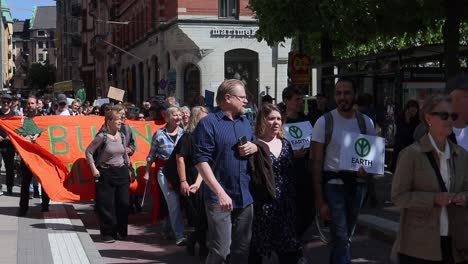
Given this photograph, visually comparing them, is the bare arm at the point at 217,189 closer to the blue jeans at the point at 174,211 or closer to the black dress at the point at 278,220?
the black dress at the point at 278,220

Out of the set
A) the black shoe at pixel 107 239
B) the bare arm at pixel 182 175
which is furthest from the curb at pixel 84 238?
the bare arm at pixel 182 175

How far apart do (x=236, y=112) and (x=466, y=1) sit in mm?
8393

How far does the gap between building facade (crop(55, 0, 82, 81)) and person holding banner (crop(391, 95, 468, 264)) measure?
91786mm

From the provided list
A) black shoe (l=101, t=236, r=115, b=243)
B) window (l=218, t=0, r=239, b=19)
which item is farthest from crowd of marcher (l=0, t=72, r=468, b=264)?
window (l=218, t=0, r=239, b=19)

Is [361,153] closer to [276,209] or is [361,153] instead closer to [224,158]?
[276,209]

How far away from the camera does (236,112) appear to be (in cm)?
606

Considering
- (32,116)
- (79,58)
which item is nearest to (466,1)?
(32,116)

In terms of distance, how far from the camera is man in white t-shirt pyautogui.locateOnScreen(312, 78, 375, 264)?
6652mm

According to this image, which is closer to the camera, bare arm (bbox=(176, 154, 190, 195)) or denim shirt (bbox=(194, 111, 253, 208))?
denim shirt (bbox=(194, 111, 253, 208))

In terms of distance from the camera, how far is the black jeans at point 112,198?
998 centimetres

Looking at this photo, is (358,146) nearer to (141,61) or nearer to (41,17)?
(141,61)

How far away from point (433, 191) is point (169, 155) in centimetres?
552

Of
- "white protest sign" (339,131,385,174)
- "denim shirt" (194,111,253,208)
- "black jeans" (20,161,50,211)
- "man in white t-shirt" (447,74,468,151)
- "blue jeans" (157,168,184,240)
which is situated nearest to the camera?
"man in white t-shirt" (447,74,468,151)

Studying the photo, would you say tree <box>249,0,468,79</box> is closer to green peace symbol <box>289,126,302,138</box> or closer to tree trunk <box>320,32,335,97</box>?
tree trunk <box>320,32,335,97</box>
